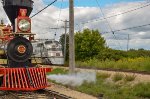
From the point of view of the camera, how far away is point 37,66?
1571 centimetres

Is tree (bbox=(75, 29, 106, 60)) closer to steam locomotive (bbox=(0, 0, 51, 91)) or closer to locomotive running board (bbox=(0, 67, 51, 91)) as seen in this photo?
steam locomotive (bbox=(0, 0, 51, 91))

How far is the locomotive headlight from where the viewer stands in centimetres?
1493

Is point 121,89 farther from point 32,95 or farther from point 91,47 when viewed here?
point 91,47

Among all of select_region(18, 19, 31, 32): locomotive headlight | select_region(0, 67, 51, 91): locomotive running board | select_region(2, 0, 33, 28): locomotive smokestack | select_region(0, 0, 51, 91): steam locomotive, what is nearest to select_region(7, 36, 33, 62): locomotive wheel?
select_region(0, 0, 51, 91): steam locomotive

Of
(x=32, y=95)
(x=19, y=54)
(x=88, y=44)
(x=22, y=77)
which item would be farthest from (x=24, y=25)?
(x=88, y=44)

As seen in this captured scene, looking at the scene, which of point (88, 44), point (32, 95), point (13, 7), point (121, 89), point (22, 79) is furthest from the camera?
point (88, 44)

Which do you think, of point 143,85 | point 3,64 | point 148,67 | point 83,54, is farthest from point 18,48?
point 83,54

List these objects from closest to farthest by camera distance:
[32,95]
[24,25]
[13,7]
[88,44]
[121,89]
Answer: [32,95]
[24,25]
[13,7]
[121,89]
[88,44]

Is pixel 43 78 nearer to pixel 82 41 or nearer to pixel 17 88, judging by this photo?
pixel 17 88

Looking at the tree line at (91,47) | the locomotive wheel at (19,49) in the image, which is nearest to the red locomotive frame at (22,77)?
the locomotive wheel at (19,49)

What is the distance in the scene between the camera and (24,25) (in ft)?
49.5

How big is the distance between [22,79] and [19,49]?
130 centimetres

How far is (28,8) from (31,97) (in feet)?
13.3

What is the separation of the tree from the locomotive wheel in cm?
3911
